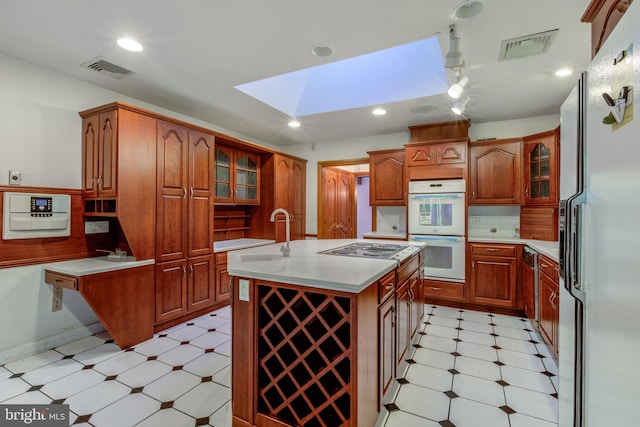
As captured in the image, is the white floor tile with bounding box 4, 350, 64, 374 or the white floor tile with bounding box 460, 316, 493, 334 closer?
the white floor tile with bounding box 4, 350, 64, 374

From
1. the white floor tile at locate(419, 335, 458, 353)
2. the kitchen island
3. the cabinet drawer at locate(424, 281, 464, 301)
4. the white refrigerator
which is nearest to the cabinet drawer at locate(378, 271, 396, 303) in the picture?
the kitchen island

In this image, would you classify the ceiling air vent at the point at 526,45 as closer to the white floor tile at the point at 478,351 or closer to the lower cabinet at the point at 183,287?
the white floor tile at the point at 478,351

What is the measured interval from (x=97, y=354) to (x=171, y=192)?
163 cm

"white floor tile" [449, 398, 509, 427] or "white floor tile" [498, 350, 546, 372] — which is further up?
"white floor tile" [498, 350, 546, 372]

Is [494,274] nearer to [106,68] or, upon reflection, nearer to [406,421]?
[406,421]

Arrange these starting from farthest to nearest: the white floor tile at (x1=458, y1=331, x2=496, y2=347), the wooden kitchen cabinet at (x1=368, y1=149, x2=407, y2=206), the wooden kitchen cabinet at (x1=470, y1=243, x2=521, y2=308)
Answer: the wooden kitchen cabinet at (x1=368, y1=149, x2=407, y2=206) < the wooden kitchen cabinet at (x1=470, y1=243, x2=521, y2=308) < the white floor tile at (x1=458, y1=331, x2=496, y2=347)

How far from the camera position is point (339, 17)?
6.53ft

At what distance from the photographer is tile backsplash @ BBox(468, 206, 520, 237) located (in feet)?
13.5

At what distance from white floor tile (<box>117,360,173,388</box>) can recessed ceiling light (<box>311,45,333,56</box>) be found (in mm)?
2835

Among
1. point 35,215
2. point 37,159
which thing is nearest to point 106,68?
point 37,159

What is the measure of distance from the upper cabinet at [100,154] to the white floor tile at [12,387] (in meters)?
1.55

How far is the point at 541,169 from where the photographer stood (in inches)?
144

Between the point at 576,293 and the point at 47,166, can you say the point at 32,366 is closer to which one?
the point at 47,166

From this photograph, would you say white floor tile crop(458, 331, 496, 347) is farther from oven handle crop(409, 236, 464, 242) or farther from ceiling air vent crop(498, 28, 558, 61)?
ceiling air vent crop(498, 28, 558, 61)
